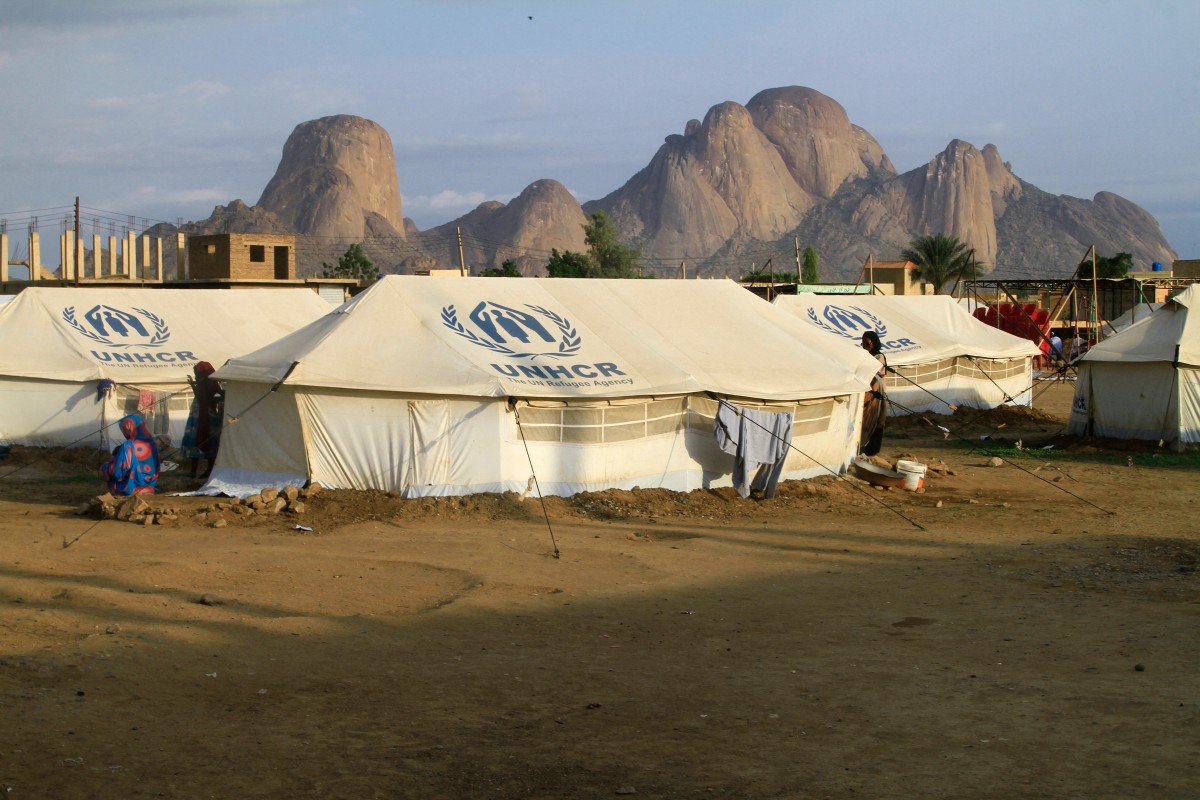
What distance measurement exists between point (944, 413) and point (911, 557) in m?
14.6

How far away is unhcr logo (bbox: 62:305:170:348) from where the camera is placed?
1825 cm

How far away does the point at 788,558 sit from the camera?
1081cm

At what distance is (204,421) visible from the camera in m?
15.0

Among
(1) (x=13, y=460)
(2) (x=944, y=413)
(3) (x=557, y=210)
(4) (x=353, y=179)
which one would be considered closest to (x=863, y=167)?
(3) (x=557, y=210)

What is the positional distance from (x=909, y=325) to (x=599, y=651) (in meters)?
19.8

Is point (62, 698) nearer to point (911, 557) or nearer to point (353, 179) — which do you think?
point (911, 557)

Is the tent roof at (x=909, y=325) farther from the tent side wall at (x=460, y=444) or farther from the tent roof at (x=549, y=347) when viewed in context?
the tent side wall at (x=460, y=444)

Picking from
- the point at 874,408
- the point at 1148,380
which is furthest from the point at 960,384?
the point at 874,408

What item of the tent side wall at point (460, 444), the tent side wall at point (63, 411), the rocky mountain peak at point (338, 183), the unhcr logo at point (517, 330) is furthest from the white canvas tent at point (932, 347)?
the rocky mountain peak at point (338, 183)

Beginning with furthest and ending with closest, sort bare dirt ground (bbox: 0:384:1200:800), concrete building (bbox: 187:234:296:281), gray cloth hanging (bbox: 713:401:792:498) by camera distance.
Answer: concrete building (bbox: 187:234:296:281) → gray cloth hanging (bbox: 713:401:792:498) → bare dirt ground (bbox: 0:384:1200:800)

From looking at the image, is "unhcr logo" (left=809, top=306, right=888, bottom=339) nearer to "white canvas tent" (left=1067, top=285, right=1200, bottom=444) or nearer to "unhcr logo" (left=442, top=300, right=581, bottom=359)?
"white canvas tent" (left=1067, top=285, right=1200, bottom=444)

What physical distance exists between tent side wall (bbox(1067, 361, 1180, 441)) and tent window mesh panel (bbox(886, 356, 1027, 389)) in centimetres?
400

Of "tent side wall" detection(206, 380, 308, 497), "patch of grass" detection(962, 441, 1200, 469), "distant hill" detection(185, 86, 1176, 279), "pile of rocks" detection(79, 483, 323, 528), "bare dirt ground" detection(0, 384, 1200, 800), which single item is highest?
"distant hill" detection(185, 86, 1176, 279)

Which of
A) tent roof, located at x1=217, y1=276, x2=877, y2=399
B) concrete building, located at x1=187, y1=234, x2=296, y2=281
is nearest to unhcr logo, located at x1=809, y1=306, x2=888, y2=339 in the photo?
tent roof, located at x1=217, y1=276, x2=877, y2=399
